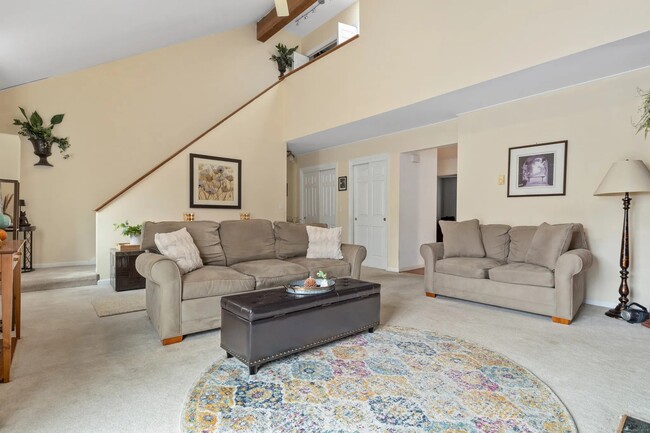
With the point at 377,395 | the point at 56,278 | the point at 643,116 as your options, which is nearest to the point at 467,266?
the point at 643,116

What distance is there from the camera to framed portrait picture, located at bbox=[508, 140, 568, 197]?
160 inches

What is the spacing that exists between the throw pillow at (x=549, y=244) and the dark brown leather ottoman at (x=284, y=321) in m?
2.06

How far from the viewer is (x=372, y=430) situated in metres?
1.61

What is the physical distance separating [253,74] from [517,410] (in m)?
7.29

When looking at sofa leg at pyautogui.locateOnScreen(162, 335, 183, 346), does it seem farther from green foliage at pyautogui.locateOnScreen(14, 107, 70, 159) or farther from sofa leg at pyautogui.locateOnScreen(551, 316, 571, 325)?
green foliage at pyautogui.locateOnScreen(14, 107, 70, 159)

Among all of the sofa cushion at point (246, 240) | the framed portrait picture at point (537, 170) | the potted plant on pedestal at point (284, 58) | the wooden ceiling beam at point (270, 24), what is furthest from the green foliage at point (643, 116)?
the potted plant on pedestal at point (284, 58)

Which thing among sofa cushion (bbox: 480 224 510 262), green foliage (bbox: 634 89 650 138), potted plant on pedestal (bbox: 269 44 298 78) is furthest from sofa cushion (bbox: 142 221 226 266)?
potted plant on pedestal (bbox: 269 44 298 78)

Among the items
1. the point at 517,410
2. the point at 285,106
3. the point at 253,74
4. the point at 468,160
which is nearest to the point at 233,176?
the point at 285,106

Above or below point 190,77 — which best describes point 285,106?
below

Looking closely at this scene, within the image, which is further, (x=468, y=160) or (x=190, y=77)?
(x=190, y=77)

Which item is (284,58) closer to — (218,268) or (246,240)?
(246,240)

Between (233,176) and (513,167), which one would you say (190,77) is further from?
(513,167)

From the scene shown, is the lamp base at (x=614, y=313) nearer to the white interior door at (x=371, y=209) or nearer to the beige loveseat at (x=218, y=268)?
the beige loveseat at (x=218, y=268)

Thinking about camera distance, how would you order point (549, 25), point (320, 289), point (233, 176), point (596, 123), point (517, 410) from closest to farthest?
point (517, 410) → point (320, 289) → point (549, 25) → point (596, 123) → point (233, 176)
